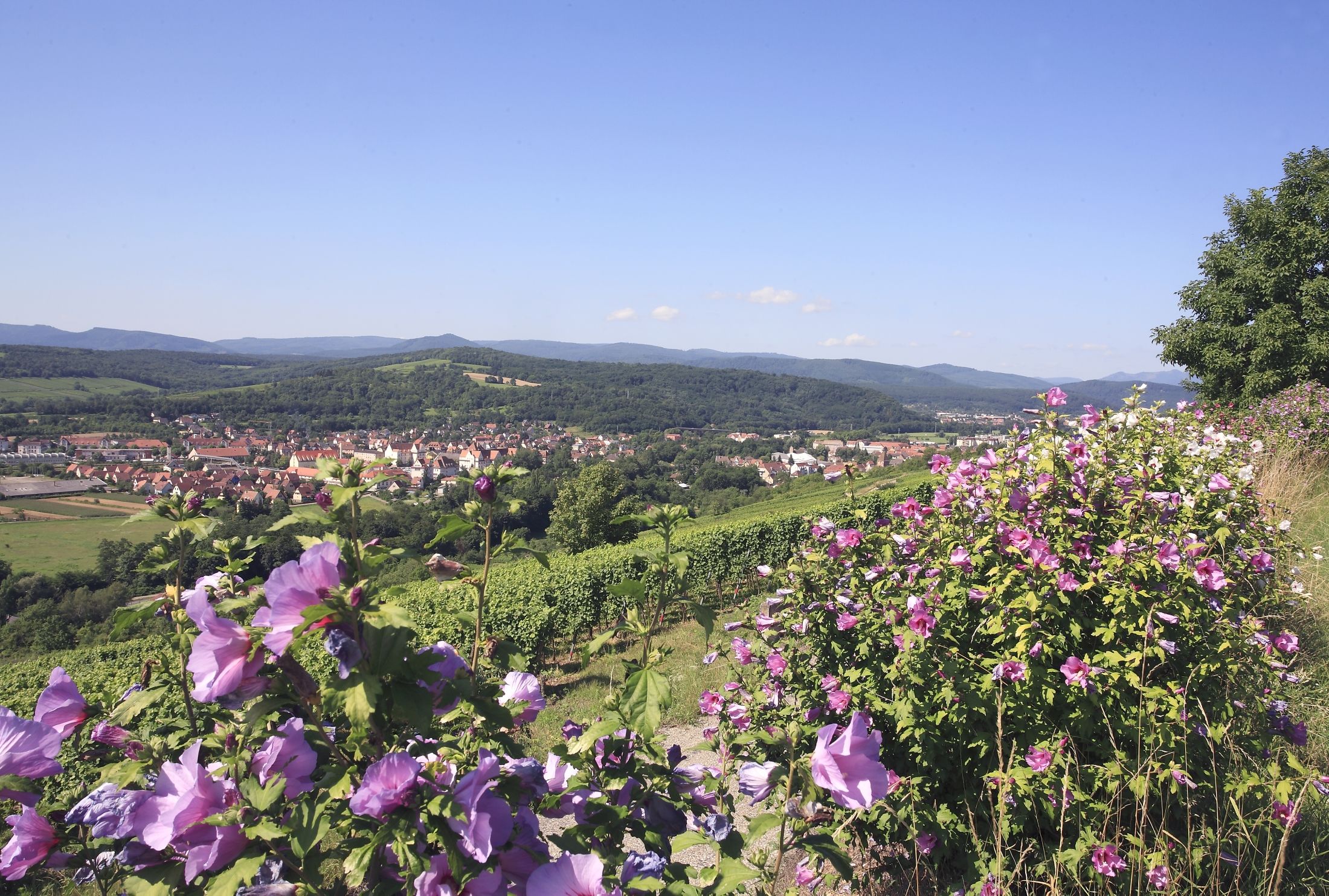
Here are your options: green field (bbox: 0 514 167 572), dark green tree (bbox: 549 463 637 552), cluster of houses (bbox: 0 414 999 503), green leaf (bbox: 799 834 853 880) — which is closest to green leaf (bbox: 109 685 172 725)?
green leaf (bbox: 799 834 853 880)

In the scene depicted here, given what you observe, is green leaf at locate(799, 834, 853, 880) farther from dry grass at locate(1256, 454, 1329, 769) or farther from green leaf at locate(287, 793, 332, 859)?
dry grass at locate(1256, 454, 1329, 769)

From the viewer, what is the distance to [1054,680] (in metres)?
2.72

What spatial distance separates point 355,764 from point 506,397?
13105cm

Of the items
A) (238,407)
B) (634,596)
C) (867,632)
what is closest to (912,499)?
(867,632)

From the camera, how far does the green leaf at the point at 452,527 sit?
134 centimetres

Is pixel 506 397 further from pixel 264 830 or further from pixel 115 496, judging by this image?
pixel 264 830

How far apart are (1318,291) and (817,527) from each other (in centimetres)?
2024

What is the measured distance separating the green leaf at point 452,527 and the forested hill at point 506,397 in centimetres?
11805

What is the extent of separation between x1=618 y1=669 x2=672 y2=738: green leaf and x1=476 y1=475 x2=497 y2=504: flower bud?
47 centimetres

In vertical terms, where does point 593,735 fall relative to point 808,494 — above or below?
above

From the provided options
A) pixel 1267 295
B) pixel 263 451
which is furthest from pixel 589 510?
pixel 263 451

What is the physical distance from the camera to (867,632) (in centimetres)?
315

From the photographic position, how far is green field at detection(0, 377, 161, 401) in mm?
101812

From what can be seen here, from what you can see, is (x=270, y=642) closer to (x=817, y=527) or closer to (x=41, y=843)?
(x=41, y=843)
